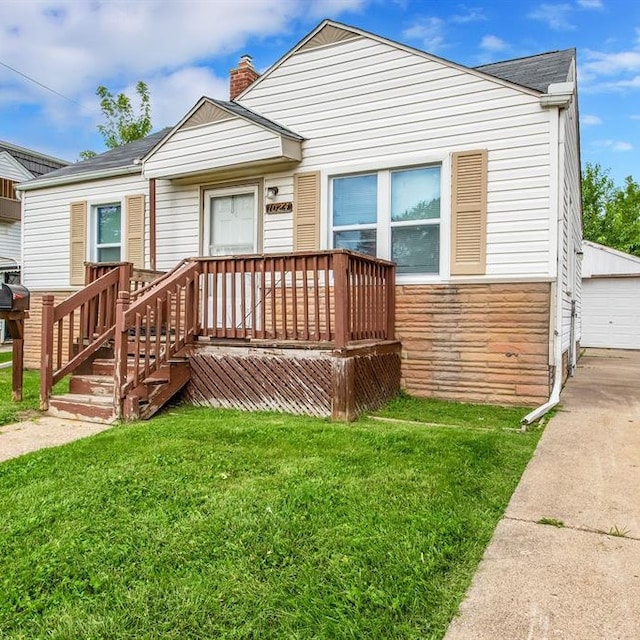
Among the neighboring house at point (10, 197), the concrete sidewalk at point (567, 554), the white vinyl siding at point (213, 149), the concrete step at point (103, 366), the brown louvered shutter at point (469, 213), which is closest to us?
the concrete sidewalk at point (567, 554)

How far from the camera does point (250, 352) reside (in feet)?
18.0

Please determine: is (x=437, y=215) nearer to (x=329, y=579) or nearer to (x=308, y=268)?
(x=308, y=268)

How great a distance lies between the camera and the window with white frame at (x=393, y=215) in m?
6.44

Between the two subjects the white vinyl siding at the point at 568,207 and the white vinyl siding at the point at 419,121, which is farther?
the white vinyl siding at the point at 568,207

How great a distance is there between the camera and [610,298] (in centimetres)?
1556

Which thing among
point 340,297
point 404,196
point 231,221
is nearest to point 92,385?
point 340,297

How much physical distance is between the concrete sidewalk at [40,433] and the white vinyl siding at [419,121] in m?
4.33

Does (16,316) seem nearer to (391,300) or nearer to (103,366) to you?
(103,366)

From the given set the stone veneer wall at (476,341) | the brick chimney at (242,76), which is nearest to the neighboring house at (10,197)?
the brick chimney at (242,76)

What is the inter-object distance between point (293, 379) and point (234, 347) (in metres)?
0.79

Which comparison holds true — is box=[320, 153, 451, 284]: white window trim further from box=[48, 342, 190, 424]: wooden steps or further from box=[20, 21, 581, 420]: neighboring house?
box=[48, 342, 190, 424]: wooden steps

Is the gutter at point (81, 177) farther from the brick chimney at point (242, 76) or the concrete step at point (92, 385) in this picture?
the concrete step at point (92, 385)

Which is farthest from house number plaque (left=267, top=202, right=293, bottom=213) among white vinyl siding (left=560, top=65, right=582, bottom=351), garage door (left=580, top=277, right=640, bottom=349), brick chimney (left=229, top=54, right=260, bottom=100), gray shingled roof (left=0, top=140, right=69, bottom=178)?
gray shingled roof (left=0, top=140, right=69, bottom=178)

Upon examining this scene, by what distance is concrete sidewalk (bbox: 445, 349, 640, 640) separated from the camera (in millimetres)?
1811
